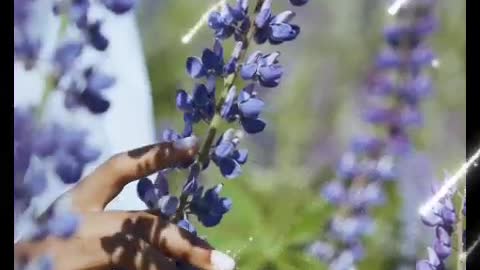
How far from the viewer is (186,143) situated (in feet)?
4.25

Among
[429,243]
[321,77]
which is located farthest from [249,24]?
[429,243]

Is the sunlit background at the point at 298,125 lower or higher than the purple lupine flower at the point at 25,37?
lower

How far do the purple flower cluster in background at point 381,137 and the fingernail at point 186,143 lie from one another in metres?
0.19

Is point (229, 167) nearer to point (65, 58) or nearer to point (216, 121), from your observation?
point (216, 121)

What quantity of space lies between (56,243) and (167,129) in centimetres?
21

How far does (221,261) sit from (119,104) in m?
0.25

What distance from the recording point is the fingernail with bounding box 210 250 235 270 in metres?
1.30

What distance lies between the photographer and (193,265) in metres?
1.29

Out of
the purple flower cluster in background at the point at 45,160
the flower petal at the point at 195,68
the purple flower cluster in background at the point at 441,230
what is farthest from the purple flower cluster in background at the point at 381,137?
the purple flower cluster in background at the point at 45,160

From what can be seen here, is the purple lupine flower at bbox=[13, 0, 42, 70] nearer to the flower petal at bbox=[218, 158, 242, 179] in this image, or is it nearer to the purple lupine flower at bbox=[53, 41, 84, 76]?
the purple lupine flower at bbox=[53, 41, 84, 76]

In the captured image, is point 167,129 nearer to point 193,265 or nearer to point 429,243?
point 193,265

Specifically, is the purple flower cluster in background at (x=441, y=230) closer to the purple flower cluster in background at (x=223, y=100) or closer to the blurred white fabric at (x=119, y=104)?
the purple flower cluster in background at (x=223, y=100)

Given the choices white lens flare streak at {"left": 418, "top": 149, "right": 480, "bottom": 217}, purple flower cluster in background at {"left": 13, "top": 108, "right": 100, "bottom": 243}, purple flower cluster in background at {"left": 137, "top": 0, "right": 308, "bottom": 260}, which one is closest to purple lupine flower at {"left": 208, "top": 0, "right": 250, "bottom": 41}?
purple flower cluster in background at {"left": 137, "top": 0, "right": 308, "bottom": 260}

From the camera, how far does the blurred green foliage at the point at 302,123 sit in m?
1.33
